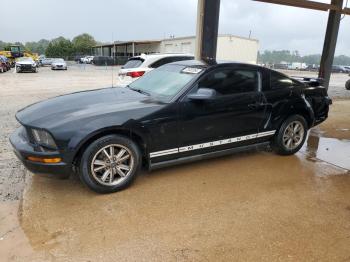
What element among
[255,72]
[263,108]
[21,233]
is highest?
[255,72]

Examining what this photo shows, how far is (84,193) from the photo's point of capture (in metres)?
3.70

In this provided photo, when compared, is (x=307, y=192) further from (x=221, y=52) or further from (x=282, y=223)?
(x=221, y=52)

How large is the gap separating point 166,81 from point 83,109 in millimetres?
1331

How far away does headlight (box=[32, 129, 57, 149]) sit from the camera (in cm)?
334

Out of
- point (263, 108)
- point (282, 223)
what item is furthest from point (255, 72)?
point (282, 223)

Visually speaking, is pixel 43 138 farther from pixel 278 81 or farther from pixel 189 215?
pixel 278 81

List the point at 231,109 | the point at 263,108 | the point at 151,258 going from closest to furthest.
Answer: the point at 151,258, the point at 231,109, the point at 263,108

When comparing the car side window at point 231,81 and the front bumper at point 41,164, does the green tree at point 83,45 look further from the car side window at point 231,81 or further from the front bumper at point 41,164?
the front bumper at point 41,164

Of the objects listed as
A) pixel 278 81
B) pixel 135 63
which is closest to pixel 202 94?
pixel 278 81

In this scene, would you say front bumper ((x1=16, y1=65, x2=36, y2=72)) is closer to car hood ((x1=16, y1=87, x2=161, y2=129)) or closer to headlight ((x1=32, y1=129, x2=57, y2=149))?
car hood ((x1=16, y1=87, x2=161, y2=129))

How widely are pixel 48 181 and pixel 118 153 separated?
3.52 ft

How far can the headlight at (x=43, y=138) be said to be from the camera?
3.34 metres

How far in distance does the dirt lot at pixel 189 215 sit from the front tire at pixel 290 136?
35cm

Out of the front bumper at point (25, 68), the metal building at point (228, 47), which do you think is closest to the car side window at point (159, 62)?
the front bumper at point (25, 68)
